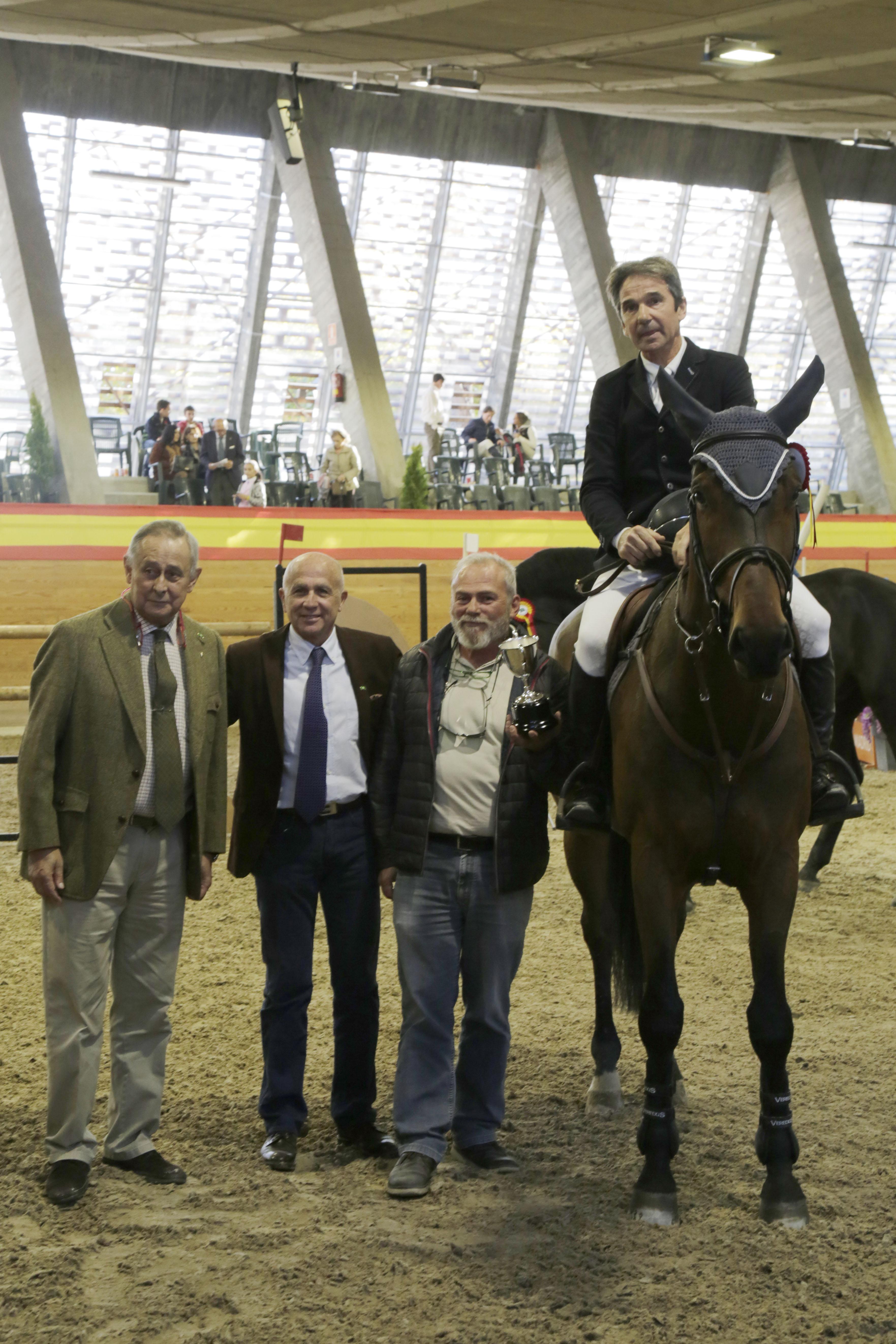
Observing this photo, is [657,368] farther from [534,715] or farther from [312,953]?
[312,953]

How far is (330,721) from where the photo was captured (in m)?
3.74

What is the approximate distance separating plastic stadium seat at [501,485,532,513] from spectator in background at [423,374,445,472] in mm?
1410

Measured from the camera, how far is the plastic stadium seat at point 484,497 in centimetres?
1812

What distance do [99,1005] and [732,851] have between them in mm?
1716

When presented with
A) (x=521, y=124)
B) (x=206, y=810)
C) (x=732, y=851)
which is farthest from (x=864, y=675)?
(x=521, y=124)

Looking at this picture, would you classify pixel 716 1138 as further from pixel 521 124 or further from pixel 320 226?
pixel 521 124

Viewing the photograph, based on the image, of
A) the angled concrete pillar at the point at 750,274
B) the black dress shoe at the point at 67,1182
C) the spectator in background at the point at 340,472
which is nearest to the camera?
the black dress shoe at the point at 67,1182

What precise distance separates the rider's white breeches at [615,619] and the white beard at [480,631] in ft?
0.75

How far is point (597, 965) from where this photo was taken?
418 cm

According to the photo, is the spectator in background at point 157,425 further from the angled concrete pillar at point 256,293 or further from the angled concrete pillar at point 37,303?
the angled concrete pillar at point 256,293

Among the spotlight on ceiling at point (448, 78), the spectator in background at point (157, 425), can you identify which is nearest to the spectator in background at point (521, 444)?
the spectator in background at point (157, 425)

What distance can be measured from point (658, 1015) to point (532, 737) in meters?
0.78

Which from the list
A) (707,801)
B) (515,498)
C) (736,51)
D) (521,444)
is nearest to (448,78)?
(736,51)

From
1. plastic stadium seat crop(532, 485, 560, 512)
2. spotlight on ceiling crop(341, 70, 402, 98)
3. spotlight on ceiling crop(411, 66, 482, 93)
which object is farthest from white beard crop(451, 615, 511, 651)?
plastic stadium seat crop(532, 485, 560, 512)
